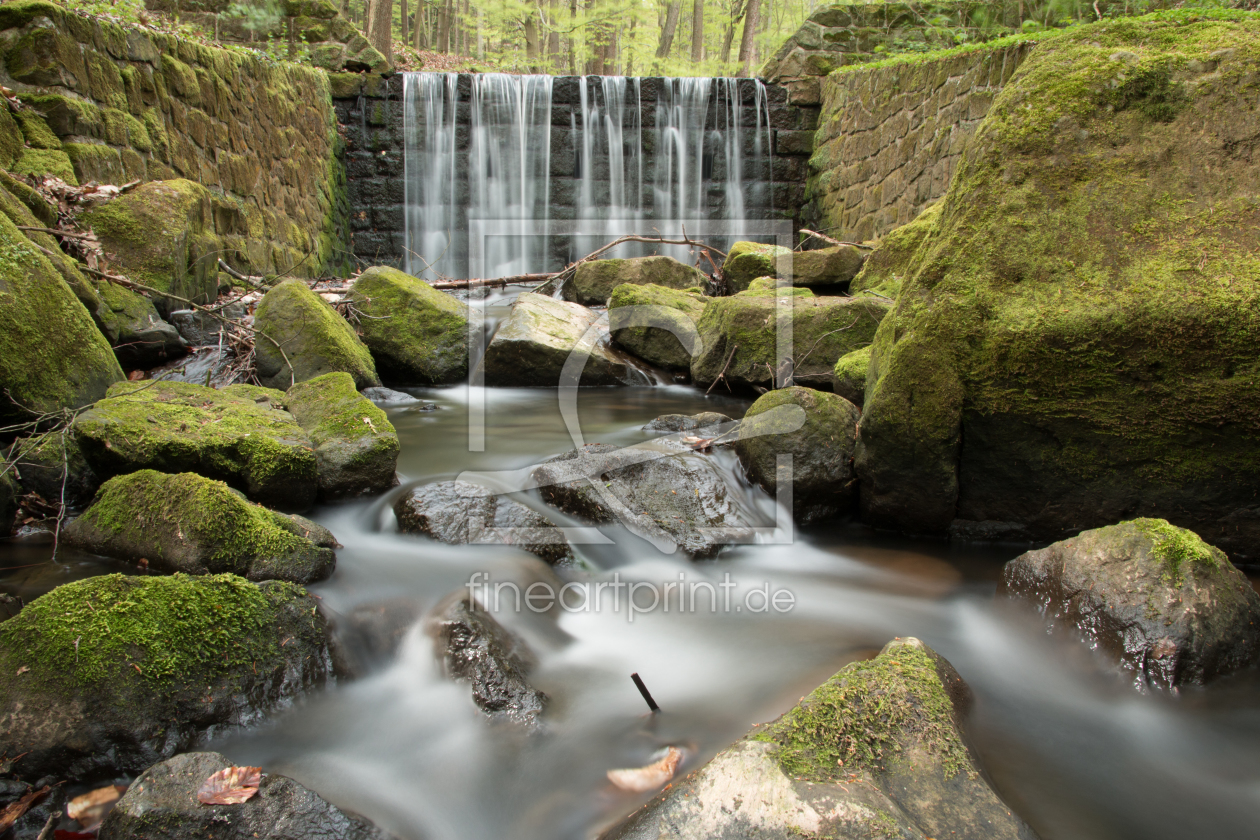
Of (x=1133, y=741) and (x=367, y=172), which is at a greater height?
(x=367, y=172)

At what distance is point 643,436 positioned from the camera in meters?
4.62

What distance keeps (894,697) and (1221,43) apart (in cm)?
301

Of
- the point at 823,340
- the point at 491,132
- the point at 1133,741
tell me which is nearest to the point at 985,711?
the point at 1133,741

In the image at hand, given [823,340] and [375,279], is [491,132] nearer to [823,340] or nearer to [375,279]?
[375,279]

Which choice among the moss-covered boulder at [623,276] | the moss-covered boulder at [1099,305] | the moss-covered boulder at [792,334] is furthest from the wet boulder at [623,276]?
the moss-covered boulder at [1099,305]

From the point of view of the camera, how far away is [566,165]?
39.3ft

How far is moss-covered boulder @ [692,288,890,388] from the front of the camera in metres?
5.28

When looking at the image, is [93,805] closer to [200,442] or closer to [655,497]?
[200,442]

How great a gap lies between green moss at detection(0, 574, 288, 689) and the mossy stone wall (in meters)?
4.46

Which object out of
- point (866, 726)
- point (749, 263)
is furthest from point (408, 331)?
point (866, 726)

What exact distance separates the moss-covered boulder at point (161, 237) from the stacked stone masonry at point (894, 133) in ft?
24.0

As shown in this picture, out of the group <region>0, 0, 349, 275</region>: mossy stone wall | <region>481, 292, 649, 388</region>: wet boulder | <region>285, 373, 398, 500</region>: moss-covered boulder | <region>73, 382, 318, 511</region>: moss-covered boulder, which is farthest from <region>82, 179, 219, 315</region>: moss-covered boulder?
<region>481, 292, 649, 388</region>: wet boulder

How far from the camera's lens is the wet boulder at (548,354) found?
6.12 m

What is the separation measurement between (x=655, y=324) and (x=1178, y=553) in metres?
4.66
